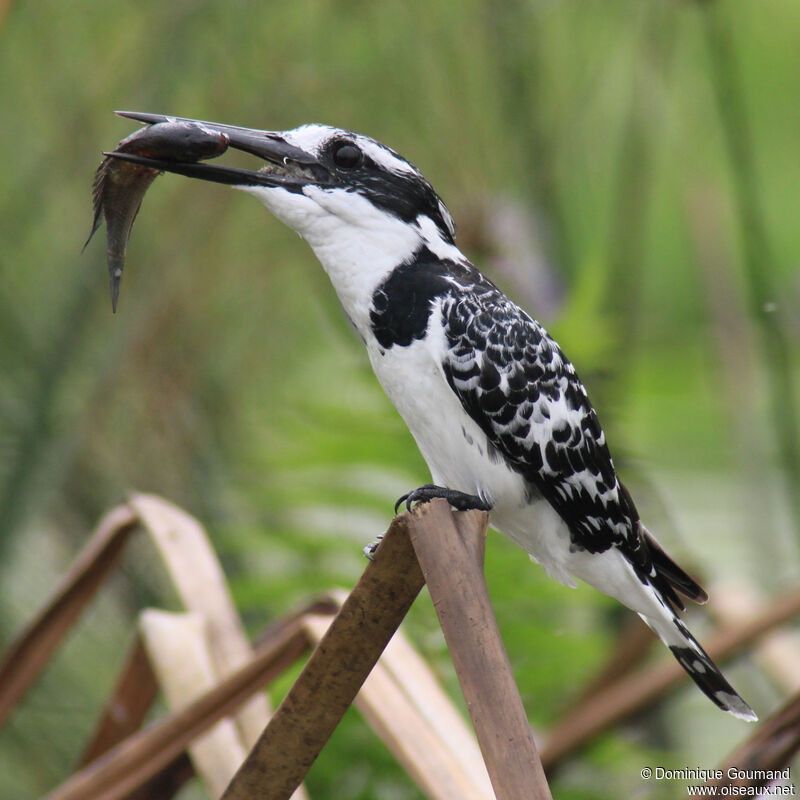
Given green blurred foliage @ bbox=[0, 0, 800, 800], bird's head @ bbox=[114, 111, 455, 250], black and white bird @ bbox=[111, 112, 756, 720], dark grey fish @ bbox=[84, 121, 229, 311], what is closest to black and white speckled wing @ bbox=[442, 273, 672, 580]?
black and white bird @ bbox=[111, 112, 756, 720]

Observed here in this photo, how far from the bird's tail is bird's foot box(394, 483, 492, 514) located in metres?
0.31

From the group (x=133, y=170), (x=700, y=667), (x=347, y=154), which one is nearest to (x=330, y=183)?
(x=347, y=154)

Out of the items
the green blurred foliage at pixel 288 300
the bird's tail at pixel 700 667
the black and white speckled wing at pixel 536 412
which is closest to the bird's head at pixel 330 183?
the black and white speckled wing at pixel 536 412

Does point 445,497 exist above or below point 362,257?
below

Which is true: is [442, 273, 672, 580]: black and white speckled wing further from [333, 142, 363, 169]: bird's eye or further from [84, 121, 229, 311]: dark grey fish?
[84, 121, 229, 311]: dark grey fish

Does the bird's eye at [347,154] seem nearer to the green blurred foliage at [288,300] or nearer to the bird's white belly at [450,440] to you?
the bird's white belly at [450,440]

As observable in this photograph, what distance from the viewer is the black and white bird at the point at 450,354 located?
1.17m

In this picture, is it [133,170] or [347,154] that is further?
[347,154]

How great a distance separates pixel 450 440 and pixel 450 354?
0.11 m

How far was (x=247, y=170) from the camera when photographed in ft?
3.55

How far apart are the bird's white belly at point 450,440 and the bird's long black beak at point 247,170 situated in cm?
21

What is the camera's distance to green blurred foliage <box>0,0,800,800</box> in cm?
208

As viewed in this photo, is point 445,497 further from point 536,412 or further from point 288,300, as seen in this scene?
point 288,300

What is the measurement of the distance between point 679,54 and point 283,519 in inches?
68.4
